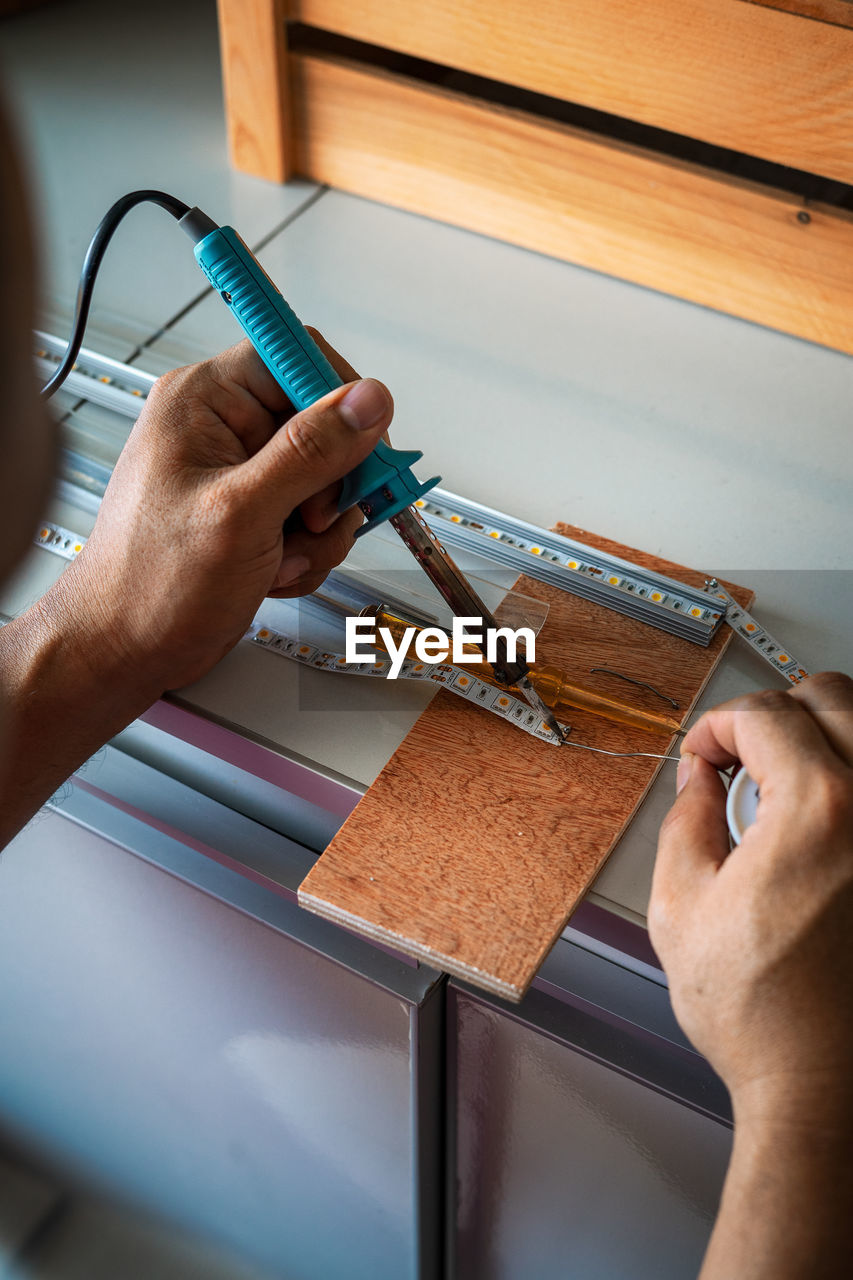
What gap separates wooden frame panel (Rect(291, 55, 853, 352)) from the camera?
1.00 meters

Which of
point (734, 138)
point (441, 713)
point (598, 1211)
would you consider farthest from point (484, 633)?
point (734, 138)

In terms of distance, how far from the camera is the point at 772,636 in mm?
809

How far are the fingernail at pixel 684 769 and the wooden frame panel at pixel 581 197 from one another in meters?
0.56

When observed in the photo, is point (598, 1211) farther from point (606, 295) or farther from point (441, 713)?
point (606, 295)

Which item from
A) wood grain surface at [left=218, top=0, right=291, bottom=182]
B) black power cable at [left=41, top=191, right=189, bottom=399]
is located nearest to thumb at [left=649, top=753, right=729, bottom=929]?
black power cable at [left=41, top=191, right=189, bottom=399]

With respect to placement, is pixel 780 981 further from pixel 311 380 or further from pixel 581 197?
pixel 581 197

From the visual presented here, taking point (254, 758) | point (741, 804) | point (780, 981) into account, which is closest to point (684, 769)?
point (741, 804)

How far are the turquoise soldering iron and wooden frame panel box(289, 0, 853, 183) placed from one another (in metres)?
0.47

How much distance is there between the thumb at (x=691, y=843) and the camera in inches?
23.0

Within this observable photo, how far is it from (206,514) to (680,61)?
0.63 meters

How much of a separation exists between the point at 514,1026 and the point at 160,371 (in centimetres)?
68

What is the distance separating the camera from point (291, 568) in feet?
2.61

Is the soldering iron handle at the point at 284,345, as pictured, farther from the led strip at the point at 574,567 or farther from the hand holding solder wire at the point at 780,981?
the hand holding solder wire at the point at 780,981

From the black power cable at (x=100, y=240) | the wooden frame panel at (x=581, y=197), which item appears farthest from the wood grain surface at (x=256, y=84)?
the black power cable at (x=100, y=240)
